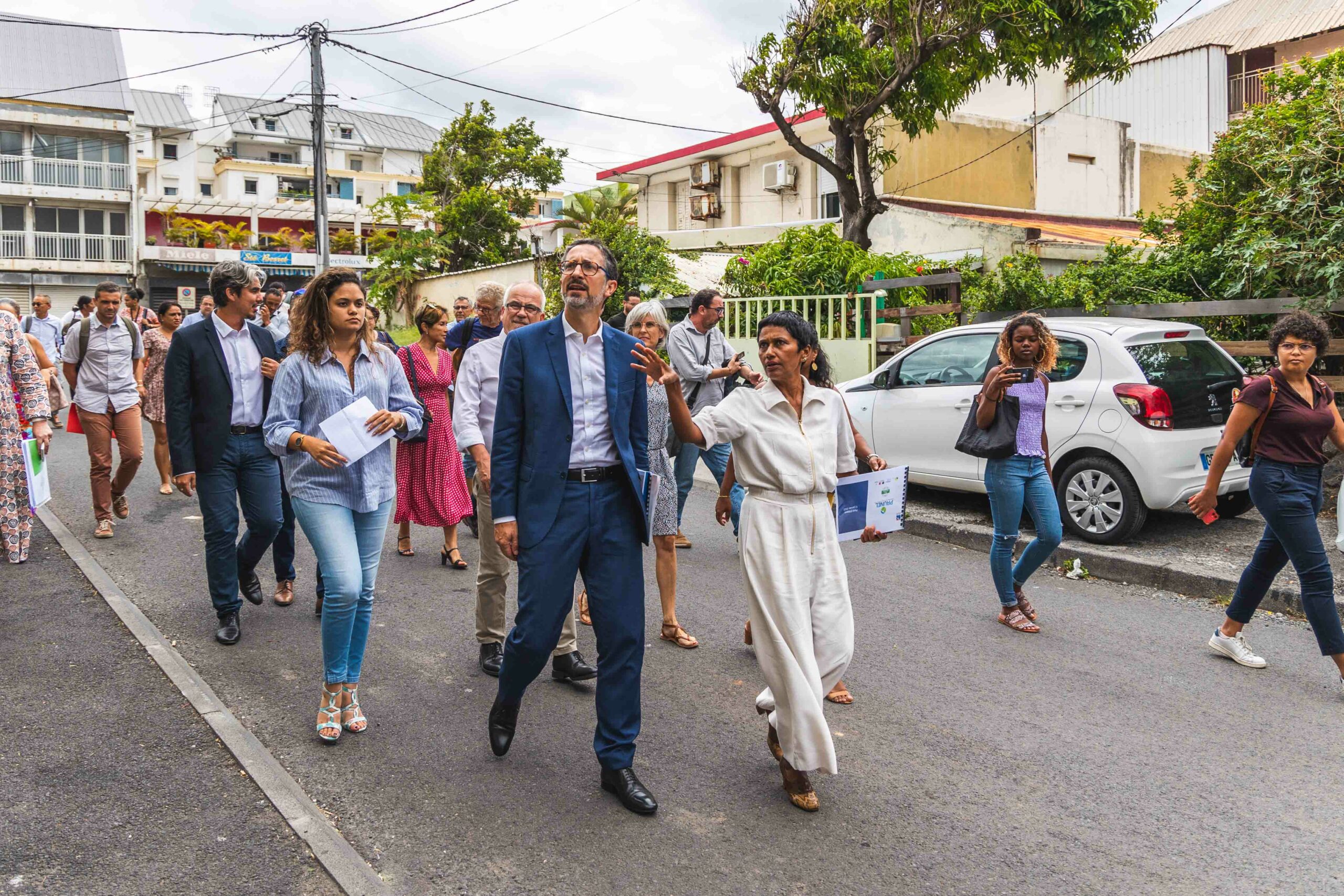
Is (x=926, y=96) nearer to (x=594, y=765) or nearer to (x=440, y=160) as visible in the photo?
(x=594, y=765)

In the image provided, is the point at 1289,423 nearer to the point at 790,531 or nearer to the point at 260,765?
the point at 790,531

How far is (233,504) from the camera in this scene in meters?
5.70

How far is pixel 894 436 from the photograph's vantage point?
9.43 meters

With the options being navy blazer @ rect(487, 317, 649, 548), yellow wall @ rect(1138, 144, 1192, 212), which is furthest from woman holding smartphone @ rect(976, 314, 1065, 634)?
yellow wall @ rect(1138, 144, 1192, 212)

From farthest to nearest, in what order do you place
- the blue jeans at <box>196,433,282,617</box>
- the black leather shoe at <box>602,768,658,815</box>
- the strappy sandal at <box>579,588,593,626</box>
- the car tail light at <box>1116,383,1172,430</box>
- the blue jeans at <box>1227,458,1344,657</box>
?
the car tail light at <box>1116,383,1172,430</box>, the strappy sandal at <box>579,588,593,626</box>, the blue jeans at <box>196,433,282,617</box>, the blue jeans at <box>1227,458,1344,657</box>, the black leather shoe at <box>602,768,658,815</box>

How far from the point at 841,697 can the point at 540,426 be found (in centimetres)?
207

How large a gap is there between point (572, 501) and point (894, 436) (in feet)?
A: 20.2

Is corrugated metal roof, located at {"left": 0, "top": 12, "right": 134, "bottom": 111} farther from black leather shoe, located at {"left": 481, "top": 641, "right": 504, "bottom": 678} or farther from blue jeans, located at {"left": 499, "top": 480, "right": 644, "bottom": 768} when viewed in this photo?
blue jeans, located at {"left": 499, "top": 480, "right": 644, "bottom": 768}

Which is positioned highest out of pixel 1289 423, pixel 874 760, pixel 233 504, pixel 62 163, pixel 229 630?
pixel 62 163

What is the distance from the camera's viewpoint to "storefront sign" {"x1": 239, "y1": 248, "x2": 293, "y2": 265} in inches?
1534

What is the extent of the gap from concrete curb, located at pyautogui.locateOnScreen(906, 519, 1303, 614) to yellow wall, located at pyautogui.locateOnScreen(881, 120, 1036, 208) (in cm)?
1502

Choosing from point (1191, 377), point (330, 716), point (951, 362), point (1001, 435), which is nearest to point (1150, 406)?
point (1191, 377)

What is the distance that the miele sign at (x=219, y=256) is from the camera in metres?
38.9

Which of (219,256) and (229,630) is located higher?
(219,256)
